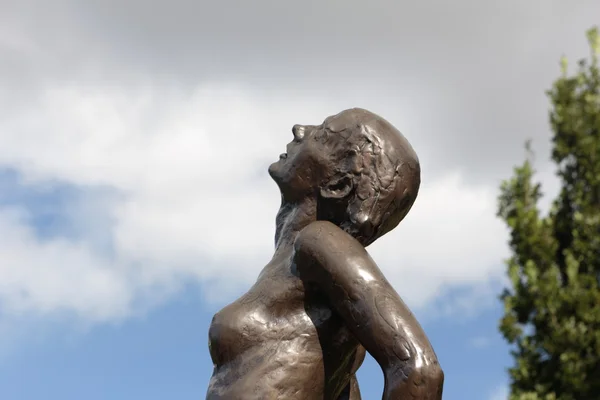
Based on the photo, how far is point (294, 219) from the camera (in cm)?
431

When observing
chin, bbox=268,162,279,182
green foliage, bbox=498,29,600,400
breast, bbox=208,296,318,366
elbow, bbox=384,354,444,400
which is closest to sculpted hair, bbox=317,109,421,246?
chin, bbox=268,162,279,182

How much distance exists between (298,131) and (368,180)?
526 mm

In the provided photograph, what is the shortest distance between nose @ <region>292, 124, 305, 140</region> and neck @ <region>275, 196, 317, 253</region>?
330mm

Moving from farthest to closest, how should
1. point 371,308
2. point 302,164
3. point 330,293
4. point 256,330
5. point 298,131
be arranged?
1. point 298,131
2. point 302,164
3. point 256,330
4. point 330,293
5. point 371,308

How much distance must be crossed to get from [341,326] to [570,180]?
1198cm

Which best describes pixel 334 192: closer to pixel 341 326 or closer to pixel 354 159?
pixel 354 159

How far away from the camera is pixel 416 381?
343cm

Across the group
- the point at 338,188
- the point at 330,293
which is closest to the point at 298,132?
the point at 338,188

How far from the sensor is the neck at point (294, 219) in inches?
168

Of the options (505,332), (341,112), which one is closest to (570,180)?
(505,332)

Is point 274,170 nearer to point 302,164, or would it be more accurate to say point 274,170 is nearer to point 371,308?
point 302,164

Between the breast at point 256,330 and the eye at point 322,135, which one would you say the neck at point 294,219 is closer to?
the eye at point 322,135

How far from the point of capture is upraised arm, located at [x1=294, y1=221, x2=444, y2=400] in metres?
3.46

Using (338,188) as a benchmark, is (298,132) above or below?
above
